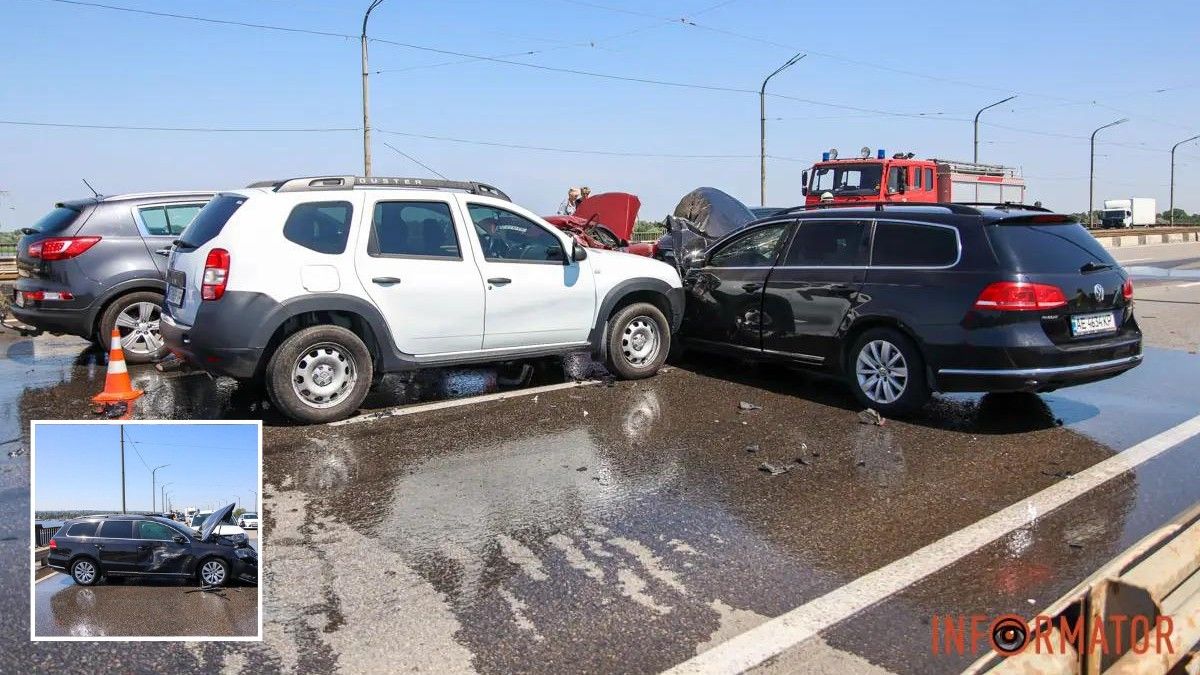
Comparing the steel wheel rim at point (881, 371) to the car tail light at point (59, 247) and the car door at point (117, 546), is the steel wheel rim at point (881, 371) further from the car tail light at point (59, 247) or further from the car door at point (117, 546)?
the car tail light at point (59, 247)

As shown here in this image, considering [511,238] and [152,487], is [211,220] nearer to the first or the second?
[511,238]

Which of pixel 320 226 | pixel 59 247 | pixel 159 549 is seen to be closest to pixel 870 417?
pixel 320 226

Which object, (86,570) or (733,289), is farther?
(733,289)

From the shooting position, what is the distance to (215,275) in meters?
6.25

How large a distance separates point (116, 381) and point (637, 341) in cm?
442

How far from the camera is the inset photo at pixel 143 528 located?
2285mm

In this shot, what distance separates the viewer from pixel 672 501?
5078mm

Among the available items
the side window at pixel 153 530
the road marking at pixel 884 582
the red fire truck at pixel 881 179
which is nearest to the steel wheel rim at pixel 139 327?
the side window at pixel 153 530

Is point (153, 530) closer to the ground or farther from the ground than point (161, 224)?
closer to the ground

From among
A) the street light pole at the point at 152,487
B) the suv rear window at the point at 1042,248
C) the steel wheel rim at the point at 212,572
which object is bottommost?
the steel wheel rim at the point at 212,572

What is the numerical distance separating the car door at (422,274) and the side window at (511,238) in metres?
0.18

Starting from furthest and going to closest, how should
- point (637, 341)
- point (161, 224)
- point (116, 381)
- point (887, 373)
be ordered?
point (161, 224) < point (637, 341) < point (116, 381) < point (887, 373)

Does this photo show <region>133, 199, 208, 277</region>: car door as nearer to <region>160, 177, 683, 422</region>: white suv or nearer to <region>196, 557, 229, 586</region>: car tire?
<region>160, 177, 683, 422</region>: white suv

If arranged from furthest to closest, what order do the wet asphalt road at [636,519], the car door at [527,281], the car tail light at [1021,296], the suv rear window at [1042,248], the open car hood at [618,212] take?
the open car hood at [618,212] → the car door at [527,281] → the suv rear window at [1042,248] → the car tail light at [1021,296] → the wet asphalt road at [636,519]
